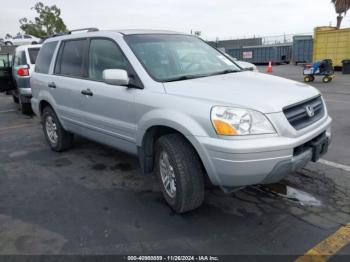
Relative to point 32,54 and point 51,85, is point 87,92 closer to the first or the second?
point 51,85

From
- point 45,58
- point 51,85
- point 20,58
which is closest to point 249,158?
point 51,85

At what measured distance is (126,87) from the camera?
359 cm

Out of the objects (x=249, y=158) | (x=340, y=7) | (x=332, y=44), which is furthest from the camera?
(x=340, y=7)

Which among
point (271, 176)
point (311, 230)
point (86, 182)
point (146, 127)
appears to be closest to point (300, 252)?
Answer: point (311, 230)

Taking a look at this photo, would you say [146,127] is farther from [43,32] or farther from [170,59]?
[43,32]

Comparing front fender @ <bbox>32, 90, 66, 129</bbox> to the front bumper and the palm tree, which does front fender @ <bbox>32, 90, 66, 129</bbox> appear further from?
the palm tree

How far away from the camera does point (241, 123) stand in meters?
2.72

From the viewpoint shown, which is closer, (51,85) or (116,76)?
(116,76)

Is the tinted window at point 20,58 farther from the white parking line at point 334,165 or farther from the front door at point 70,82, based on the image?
the white parking line at point 334,165

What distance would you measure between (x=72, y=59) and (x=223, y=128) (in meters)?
2.90

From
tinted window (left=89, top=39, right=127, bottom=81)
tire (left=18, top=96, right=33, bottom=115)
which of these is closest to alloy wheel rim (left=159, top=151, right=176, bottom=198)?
tinted window (left=89, top=39, right=127, bottom=81)

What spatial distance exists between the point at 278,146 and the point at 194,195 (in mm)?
905

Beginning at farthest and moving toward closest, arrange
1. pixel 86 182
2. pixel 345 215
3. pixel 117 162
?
pixel 117 162
pixel 86 182
pixel 345 215

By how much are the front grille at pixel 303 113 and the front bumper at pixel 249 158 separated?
165 millimetres
